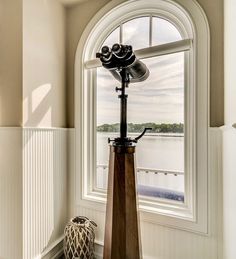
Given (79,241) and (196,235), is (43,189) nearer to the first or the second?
(79,241)

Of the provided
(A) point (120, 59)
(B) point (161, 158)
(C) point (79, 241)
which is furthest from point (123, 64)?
(C) point (79, 241)

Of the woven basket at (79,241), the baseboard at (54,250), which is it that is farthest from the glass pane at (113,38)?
the baseboard at (54,250)

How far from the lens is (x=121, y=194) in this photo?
128 cm

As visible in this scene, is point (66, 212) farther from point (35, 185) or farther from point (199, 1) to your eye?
point (199, 1)

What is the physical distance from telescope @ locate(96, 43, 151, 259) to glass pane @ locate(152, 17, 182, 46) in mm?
461

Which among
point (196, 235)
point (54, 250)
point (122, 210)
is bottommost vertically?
point (54, 250)

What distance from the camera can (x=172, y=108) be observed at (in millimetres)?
1601

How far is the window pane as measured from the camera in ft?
5.17

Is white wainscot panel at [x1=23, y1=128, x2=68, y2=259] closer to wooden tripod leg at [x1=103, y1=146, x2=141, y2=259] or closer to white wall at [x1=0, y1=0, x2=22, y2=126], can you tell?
white wall at [x1=0, y1=0, x2=22, y2=126]

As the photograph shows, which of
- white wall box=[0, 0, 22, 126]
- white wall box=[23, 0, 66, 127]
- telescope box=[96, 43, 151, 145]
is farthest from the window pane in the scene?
white wall box=[0, 0, 22, 126]

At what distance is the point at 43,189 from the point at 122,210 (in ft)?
2.33

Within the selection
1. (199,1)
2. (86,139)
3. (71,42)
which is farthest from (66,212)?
(199,1)
